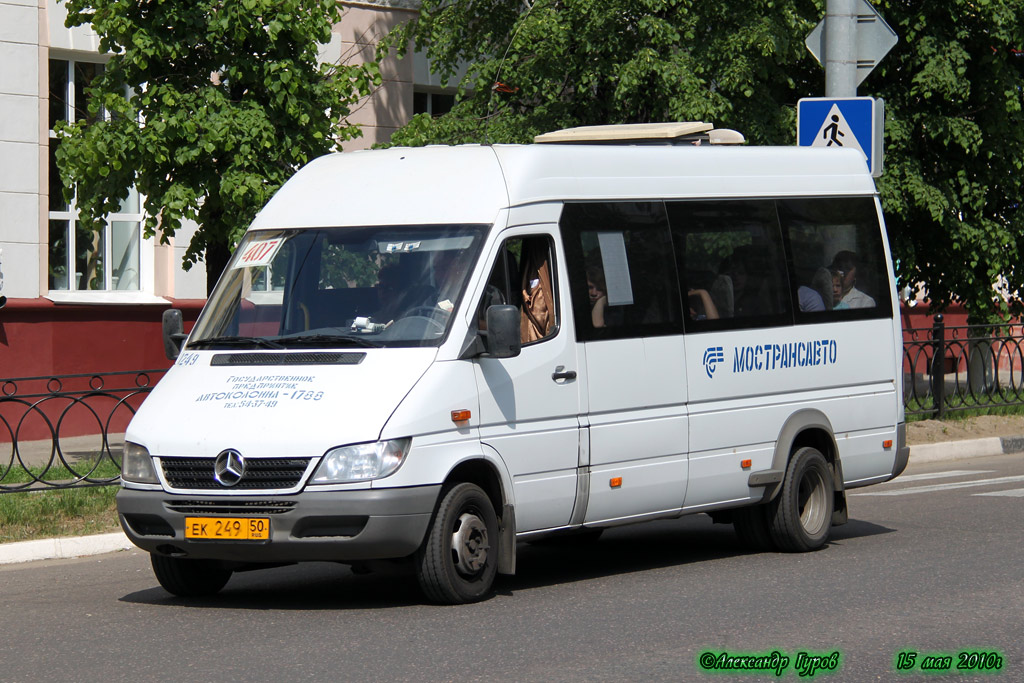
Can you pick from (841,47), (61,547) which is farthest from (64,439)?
(841,47)

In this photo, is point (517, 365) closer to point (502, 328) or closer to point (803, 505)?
point (502, 328)

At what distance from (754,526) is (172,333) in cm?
398

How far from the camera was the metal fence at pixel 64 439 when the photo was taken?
485 inches

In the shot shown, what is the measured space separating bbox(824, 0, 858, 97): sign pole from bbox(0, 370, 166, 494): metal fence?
23.1 ft

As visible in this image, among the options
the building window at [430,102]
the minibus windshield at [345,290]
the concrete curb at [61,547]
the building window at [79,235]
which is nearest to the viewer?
the minibus windshield at [345,290]

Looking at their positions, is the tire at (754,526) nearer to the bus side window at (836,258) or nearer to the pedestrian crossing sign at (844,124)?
the bus side window at (836,258)

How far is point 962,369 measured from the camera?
19.4 meters

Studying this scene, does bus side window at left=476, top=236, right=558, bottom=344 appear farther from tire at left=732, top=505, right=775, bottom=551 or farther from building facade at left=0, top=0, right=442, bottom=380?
building facade at left=0, top=0, right=442, bottom=380

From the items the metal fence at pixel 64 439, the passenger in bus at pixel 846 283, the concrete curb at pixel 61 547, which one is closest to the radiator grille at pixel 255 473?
the concrete curb at pixel 61 547

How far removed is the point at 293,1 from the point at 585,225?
189 inches

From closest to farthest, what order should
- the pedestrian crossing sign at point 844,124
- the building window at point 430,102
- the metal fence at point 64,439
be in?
the metal fence at point 64,439
the pedestrian crossing sign at point 844,124
the building window at point 430,102

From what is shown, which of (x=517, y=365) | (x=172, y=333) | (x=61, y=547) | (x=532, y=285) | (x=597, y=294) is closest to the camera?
(x=517, y=365)

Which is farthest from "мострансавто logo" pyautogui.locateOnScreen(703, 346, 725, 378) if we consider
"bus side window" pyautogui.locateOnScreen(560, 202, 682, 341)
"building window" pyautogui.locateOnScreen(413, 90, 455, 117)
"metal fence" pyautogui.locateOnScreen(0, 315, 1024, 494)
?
"building window" pyautogui.locateOnScreen(413, 90, 455, 117)

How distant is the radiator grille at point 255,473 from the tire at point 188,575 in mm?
775
